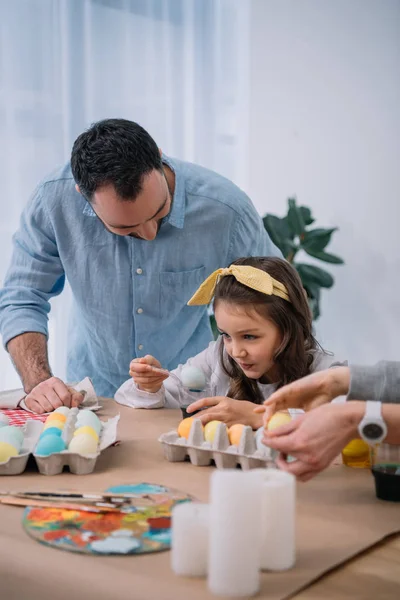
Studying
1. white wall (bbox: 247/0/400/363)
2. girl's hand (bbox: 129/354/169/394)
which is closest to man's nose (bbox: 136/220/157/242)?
girl's hand (bbox: 129/354/169/394)

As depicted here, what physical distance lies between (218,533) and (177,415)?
1.23 m

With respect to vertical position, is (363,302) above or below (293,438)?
below

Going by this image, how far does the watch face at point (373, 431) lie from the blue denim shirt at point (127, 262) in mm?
1310

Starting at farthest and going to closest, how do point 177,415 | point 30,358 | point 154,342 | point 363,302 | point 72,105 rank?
point 363,302
point 72,105
point 154,342
point 30,358
point 177,415

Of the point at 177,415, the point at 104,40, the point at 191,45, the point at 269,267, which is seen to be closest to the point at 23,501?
the point at 177,415

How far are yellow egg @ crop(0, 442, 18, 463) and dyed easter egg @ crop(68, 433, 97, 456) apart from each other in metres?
0.11

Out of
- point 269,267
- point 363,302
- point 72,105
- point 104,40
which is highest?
point 104,40

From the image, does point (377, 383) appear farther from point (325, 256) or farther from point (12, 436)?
point (325, 256)

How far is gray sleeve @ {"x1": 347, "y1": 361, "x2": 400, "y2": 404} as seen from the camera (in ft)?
5.16

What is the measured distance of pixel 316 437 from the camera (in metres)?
1.34

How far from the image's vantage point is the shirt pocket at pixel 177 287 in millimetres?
2613

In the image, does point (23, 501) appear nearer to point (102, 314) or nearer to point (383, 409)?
point (383, 409)

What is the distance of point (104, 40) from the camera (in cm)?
410

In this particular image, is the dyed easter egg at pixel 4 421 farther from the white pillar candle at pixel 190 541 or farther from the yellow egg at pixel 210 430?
the white pillar candle at pixel 190 541
